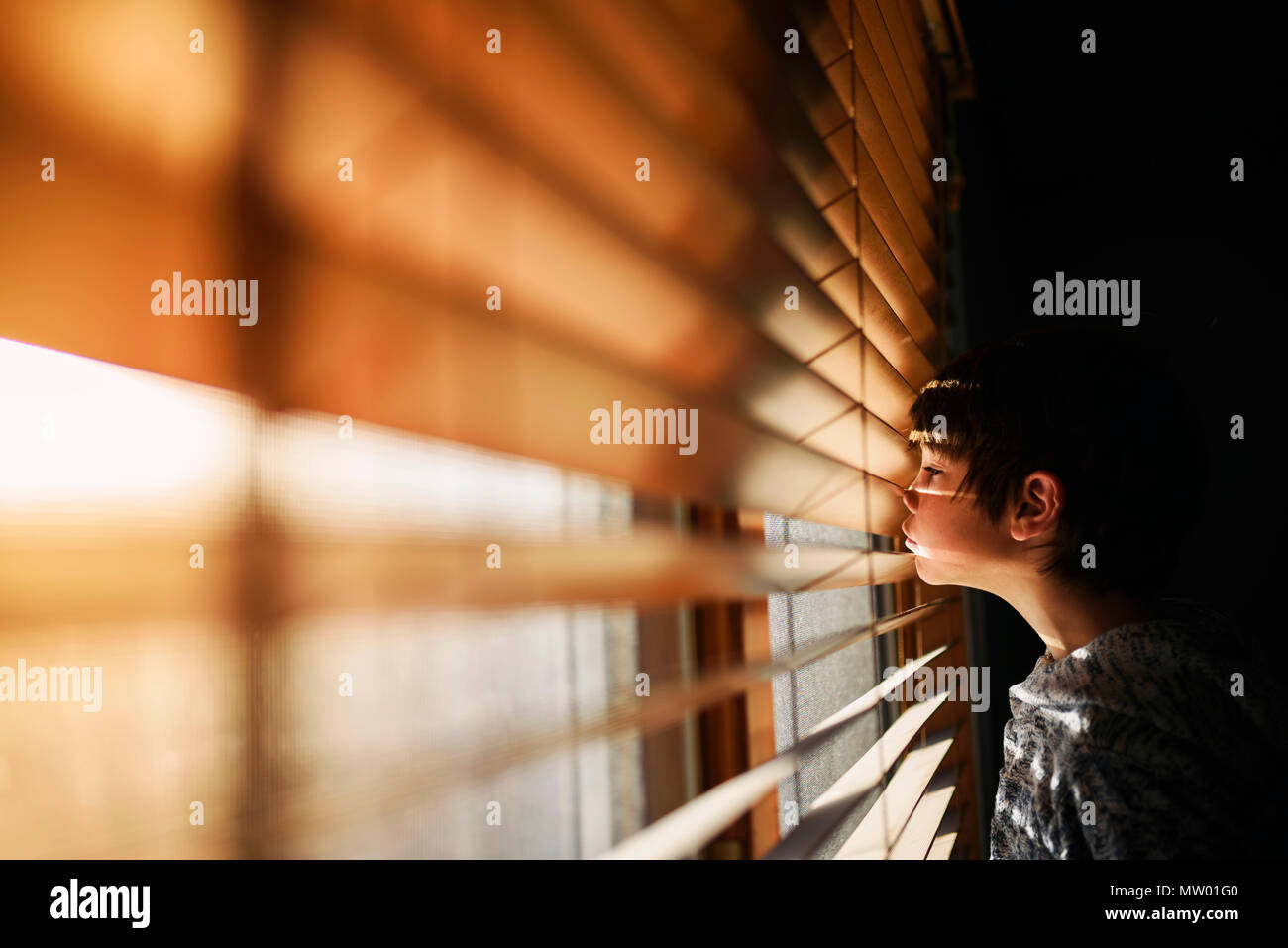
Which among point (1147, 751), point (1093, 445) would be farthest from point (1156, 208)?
point (1147, 751)

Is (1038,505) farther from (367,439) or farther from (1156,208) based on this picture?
(1156,208)

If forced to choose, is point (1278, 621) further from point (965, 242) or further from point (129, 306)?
point (129, 306)

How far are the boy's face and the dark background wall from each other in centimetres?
79

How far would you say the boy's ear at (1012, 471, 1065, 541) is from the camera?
898 millimetres

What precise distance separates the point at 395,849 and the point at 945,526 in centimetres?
72

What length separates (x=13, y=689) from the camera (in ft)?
1.36

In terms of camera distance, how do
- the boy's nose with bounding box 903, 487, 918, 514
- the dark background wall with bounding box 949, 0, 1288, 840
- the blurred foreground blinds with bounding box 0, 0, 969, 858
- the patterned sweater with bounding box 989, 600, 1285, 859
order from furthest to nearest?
the dark background wall with bounding box 949, 0, 1288, 840 < the boy's nose with bounding box 903, 487, 918, 514 < the patterned sweater with bounding box 989, 600, 1285, 859 < the blurred foreground blinds with bounding box 0, 0, 969, 858

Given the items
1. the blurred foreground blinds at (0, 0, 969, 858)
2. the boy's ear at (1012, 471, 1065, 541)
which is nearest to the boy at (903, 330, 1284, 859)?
the boy's ear at (1012, 471, 1065, 541)

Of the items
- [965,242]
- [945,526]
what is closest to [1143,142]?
[965,242]

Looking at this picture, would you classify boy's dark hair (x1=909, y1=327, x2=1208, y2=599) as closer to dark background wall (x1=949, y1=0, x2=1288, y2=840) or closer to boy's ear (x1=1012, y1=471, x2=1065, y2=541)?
boy's ear (x1=1012, y1=471, x2=1065, y2=541)

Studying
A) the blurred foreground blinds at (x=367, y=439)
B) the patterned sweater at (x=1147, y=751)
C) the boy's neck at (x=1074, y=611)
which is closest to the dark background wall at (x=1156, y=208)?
the boy's neck at (x=1074, y=611)

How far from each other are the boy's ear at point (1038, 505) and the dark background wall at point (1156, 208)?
830mm

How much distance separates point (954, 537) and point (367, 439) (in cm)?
71
